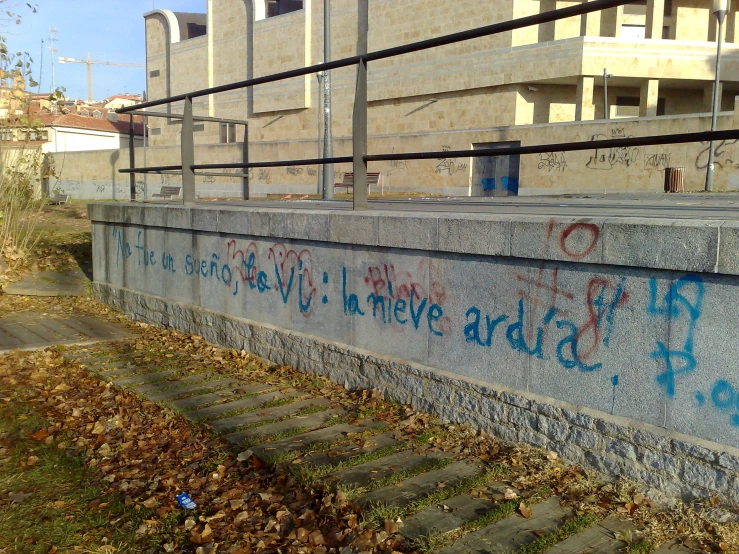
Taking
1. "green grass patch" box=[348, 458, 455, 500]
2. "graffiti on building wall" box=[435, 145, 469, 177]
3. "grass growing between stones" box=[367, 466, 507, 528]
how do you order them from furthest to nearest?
"graffiti on building wall" box=[435, 145, 469, 177]
"green grass patch" box=[348, 458, 455, 500]
"grass growing between stones" box=[367, 466, 507, 528]

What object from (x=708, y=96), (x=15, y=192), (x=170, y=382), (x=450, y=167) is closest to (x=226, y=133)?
(x=450, y=167)

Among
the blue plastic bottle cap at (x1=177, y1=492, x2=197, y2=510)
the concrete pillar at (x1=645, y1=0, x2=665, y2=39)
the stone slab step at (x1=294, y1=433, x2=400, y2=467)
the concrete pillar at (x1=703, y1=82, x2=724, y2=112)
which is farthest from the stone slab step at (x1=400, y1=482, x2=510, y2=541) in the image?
the concrete pillar at (x1=703, y1=82, x2=724, y2=112)

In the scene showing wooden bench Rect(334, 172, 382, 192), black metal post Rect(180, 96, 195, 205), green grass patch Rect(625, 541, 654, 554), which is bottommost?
green grass patch Rect(625, 541, 654, 554)

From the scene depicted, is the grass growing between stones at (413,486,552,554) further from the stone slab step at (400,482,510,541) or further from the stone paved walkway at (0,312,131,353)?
the stone paved walkway at (0,312,131,353)

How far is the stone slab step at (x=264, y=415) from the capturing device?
15.8 ft

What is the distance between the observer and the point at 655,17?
35.2 m

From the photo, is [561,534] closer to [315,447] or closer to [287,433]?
[315,447]

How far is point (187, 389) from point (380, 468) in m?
2.27

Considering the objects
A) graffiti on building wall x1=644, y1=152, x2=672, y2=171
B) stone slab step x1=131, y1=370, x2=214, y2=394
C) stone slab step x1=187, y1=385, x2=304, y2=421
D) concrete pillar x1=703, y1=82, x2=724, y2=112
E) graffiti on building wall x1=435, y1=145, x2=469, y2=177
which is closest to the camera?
stone slab step x1=187, y1=385, x2=304, y2=421

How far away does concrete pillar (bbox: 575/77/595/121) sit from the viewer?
110 feet

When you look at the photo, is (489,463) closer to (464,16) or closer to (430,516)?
(430,516)

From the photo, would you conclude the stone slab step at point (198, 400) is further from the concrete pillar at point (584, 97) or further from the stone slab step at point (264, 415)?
the concrete pillar at point (584, 97)

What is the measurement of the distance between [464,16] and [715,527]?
122 ft

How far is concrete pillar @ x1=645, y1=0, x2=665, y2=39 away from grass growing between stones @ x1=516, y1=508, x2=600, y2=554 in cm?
3716
